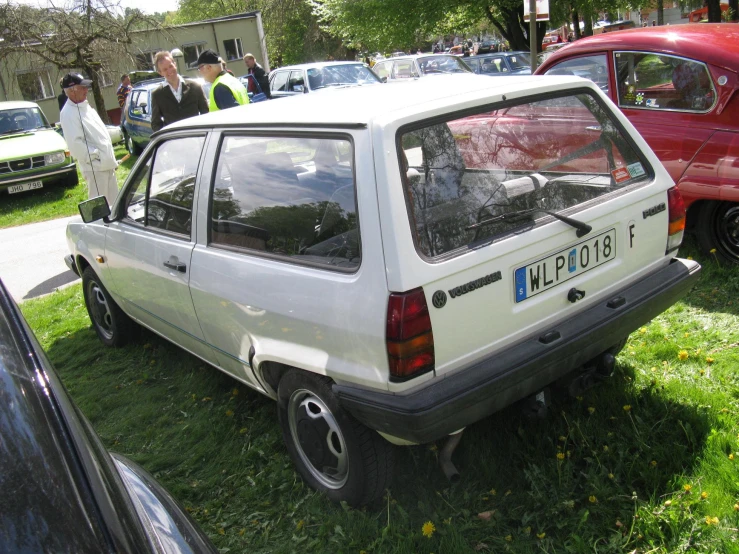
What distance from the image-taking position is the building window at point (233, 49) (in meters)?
36.0

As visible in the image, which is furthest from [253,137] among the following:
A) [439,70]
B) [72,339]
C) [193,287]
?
[439,70]

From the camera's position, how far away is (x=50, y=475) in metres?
1.33

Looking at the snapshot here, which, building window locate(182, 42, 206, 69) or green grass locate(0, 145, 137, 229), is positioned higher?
building window locate(182, 42, 206, 69)


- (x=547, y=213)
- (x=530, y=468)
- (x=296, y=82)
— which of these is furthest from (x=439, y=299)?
(x=296, y=82)

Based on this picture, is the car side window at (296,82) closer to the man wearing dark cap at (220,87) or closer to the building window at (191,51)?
the man wearing dark cap at (220,87)

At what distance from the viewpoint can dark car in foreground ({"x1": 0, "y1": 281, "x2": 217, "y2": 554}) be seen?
1.26 m

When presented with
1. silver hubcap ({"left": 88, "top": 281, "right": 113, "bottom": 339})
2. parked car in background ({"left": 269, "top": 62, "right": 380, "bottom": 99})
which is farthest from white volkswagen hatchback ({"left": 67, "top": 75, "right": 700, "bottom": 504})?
parked car in background ({"left": 269, "top": 62, "right": 380, "bottom": 99})

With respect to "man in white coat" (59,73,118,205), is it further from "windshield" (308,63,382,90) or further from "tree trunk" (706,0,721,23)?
"tree trunk" (706,0,721,23)

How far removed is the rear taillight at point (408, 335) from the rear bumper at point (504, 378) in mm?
103

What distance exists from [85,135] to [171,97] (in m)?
1.00

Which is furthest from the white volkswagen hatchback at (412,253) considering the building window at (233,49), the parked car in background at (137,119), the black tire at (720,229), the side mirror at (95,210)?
the building window at (233,49)

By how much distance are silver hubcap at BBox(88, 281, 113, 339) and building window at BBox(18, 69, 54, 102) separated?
28698 mm

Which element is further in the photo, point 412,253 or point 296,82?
point 296,82

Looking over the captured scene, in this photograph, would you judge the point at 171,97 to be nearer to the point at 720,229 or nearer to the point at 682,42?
the point at 682,42
